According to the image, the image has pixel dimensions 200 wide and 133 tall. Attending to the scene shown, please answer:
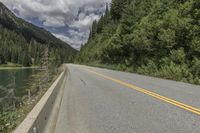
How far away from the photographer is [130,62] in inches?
1331

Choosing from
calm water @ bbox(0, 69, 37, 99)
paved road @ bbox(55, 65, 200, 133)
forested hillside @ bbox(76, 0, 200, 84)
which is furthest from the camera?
forested hillside @ bbox(76, 0, 200, 84)

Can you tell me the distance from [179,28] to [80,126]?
16146 millimetres

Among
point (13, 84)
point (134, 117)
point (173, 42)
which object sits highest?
point (173, 42)

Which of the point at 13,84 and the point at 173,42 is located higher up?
the point at 173,42

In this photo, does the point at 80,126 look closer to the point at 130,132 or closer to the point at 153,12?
the point at 130,132

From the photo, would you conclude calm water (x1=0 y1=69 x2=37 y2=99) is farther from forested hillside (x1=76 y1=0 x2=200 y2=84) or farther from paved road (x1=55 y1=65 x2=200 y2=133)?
forested hillside (x1=76 y1=0 x2=200 y2=84)

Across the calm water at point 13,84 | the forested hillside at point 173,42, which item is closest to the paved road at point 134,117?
the forested hillside at point 173,42

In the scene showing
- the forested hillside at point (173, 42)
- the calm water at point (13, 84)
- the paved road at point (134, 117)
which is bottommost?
the calm water at point (13, 84)

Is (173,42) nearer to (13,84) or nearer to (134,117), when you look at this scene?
(13,84)

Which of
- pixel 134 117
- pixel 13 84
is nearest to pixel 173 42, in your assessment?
pixel 13 84

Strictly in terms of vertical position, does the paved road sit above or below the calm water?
above

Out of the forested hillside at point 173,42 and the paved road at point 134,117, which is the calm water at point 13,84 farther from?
the forested hillside at point 173,42

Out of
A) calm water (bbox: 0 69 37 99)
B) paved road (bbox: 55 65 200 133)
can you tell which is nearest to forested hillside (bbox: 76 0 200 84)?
paved road (bbox: 55 65 200 133)

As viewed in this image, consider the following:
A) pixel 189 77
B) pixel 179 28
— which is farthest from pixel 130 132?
pixel 179 28
